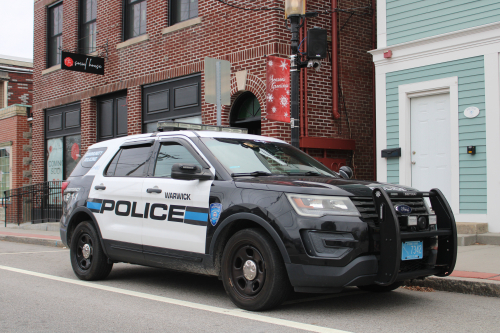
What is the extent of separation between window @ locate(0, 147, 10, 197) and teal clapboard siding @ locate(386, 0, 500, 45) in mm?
16627

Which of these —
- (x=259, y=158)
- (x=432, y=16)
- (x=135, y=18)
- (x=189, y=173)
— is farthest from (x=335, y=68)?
(x=189, y=173)

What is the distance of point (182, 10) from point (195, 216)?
10.4 m

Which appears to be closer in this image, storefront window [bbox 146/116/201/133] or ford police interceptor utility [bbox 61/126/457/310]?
ford police interceptor utility [bbox 61/126/457/310]

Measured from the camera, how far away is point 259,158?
245 inches

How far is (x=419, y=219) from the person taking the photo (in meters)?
5.43

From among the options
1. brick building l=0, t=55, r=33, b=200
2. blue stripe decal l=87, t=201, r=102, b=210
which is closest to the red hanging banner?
blue stripe decal l=87, t=201, r=102, b=210

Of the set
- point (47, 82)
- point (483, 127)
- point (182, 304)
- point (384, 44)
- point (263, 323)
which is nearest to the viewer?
point (263, 323)

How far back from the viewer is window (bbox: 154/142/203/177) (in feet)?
20.9

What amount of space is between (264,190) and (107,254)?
274 cm

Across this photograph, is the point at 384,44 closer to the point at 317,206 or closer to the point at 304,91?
the point at 304,91

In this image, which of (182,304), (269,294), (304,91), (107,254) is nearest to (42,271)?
(107,254)

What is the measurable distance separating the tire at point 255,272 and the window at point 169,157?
1.26 m

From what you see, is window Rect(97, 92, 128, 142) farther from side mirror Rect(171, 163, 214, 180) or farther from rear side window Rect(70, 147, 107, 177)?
side mirror Rect(171, 163, 214, 180)

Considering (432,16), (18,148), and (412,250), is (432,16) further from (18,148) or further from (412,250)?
(18,148)
